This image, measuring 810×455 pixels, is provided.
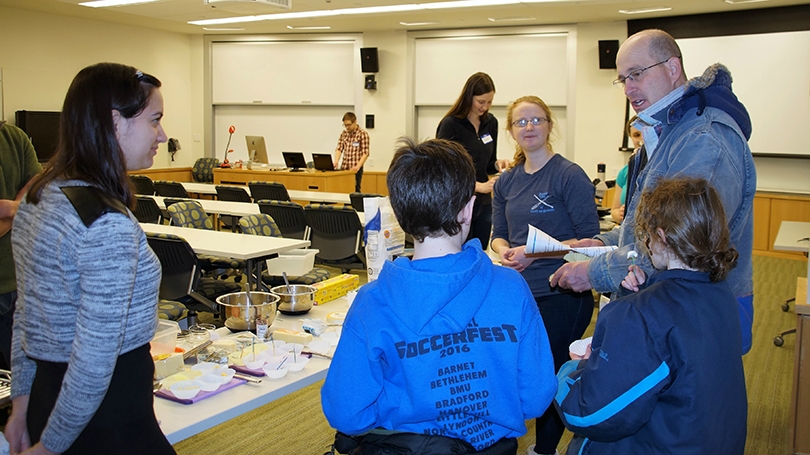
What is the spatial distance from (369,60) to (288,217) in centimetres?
613

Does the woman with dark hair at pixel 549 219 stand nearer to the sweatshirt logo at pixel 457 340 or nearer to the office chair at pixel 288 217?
the sweatshirt logo at pixel 457 340

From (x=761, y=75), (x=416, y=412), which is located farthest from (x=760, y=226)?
(x=416, y=412)

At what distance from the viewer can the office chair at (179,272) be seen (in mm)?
4199

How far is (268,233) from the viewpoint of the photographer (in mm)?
5055

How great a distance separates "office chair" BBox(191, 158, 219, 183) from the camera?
12.9 m

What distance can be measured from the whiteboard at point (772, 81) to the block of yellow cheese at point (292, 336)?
841cm

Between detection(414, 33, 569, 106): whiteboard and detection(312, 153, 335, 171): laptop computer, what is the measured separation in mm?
2213

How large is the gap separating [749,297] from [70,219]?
5.96ft

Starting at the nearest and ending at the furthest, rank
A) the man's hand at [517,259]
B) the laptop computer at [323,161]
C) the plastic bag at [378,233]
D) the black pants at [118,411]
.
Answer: the black pants at [118,411], the plastic bag at [378,233], the man's hand at [517,259], the laptop computer at [323,161]

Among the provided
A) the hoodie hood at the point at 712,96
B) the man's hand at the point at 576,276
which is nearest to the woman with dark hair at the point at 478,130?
the man's hand at the point at 576,276

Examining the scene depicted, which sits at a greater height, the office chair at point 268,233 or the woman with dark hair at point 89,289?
the woman with dark hair at point 89,289

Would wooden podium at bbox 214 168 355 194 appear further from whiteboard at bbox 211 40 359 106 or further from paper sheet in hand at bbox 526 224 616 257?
paper sheet in hand at bbox 526 224 616 257

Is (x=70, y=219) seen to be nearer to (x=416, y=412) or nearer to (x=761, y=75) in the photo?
(x=416, y=412)

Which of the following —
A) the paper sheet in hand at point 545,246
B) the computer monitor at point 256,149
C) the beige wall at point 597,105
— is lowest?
the paper sheet in hand at point 545,246
